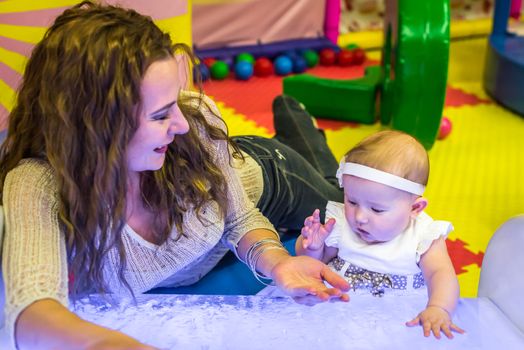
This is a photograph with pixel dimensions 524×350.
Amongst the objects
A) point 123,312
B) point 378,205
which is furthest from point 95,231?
point 378,205

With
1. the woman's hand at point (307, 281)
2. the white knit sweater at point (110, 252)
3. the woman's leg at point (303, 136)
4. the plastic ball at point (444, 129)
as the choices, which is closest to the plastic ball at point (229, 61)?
the plastic ball at point (444, 129)

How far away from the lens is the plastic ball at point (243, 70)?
310cm

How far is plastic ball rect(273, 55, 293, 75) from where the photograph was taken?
126 inches

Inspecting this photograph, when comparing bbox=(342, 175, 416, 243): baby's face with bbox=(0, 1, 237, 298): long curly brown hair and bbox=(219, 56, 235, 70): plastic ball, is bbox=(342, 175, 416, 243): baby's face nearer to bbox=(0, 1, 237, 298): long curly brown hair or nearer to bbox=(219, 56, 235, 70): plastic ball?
bbox=(0, 1, 237, 298): long curly brown hair

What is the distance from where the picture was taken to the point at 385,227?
1.19 metres

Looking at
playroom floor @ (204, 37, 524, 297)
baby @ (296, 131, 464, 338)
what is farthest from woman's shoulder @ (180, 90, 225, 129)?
playroom floor @ (204, 37, 524, 297)

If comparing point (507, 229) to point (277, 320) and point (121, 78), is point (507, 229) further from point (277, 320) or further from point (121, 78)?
point (121, 78)

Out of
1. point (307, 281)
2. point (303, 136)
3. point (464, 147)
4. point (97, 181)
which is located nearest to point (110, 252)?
point (97, 181)

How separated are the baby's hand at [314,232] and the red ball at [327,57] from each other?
86.8 inches

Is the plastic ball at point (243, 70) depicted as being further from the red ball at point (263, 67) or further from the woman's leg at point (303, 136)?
the woman's leg at point (303, 136)

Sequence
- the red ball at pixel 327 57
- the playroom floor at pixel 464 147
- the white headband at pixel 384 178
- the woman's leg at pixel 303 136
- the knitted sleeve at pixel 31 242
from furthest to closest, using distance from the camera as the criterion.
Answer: the red ball at pixel 327 57 < the playroom floor at pixel 464 147 < the woman's leg at pixel 303 136 < the white headband at pixel 384 178 < the knitted sleeve at pixel 31 242

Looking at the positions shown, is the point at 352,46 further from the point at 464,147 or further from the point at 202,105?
the point at 202,105

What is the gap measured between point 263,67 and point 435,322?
2294 mm

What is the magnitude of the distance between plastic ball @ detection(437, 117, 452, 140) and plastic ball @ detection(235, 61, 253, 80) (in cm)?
95
